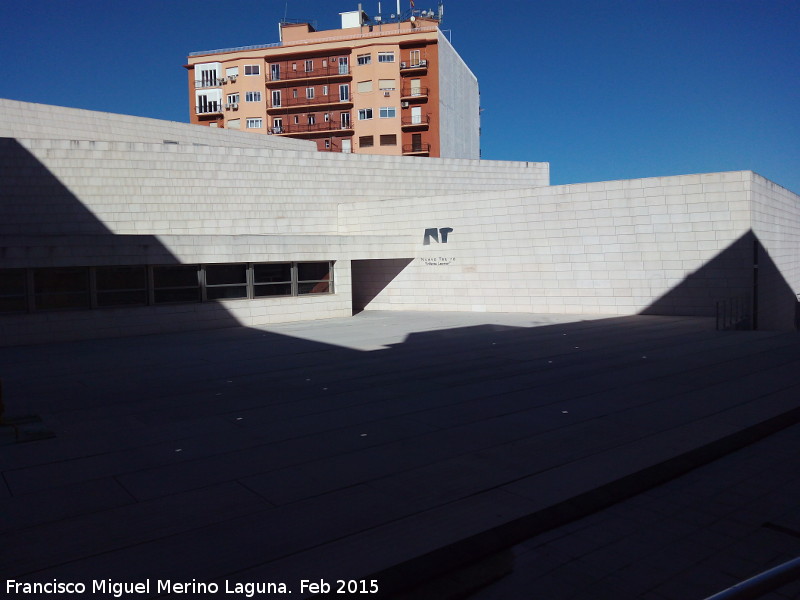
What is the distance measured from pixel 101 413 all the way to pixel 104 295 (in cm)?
1035

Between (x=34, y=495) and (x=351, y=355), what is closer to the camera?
(x=34, y=495)

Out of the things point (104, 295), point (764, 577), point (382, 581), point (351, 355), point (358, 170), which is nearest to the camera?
point (764, 577)

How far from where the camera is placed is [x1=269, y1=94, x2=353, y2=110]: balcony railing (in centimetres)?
5525

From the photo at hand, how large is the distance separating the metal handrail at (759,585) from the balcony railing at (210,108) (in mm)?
60423

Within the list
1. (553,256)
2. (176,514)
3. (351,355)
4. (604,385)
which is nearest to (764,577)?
(176,514)

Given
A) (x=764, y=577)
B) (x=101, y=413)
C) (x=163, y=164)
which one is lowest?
(x=101, y=413)

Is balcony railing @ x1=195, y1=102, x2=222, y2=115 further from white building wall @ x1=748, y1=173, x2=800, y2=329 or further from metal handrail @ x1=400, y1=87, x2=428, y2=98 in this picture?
white building wall @ x1=748, y1=173, x2=800, y2=329

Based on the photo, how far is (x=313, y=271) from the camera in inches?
901

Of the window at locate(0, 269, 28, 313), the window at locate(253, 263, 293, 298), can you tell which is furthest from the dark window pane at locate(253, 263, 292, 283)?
the window at locate(0, 269, 28, 313)

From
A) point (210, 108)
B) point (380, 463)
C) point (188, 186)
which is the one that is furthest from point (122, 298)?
point (210, 108)

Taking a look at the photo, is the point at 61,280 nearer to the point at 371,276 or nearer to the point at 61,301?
the point at 61,301

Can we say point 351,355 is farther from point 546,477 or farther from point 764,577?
point 764,577

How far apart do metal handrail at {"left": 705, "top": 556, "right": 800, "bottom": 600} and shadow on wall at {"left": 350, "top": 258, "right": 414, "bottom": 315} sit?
23.8 meters

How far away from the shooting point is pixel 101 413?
910cm
